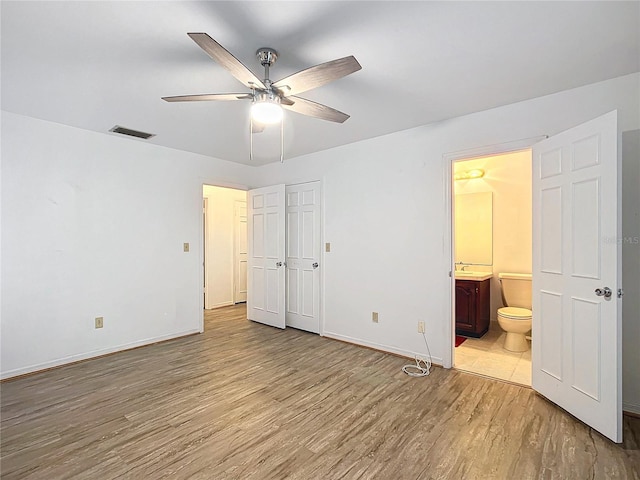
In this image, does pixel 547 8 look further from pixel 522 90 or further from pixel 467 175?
pixel 467 175

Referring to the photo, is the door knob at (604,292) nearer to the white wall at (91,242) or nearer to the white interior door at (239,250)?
the white wall at (91,242)

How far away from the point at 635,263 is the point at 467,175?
103 inches

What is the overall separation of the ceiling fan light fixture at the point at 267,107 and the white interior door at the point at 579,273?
2.08 meters

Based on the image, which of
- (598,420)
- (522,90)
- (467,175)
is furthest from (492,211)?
(598,420)

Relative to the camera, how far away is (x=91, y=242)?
3.52m

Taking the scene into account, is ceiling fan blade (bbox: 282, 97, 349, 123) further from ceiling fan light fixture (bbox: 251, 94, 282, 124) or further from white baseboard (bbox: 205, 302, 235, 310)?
white baseboard (bbox: 205, 302, 235, 310)

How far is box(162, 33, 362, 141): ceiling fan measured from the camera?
5.43 ft

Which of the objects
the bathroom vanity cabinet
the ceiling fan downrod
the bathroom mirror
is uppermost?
the ceiling fan downrod

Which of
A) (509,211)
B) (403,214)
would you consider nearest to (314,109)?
(403,214)

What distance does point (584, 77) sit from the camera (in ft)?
7.75

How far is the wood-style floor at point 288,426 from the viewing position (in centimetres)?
181

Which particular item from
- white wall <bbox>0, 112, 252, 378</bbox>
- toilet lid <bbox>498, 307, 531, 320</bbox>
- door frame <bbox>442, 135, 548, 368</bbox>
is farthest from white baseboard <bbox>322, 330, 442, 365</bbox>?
white wall <bbox>0, 112, 252, 378</bbox>

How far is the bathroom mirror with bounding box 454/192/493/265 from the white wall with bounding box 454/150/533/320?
2.9 inches

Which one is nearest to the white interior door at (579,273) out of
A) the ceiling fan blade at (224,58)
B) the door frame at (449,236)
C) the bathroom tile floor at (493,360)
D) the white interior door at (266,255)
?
the bathroom tile floor at (493,360)
